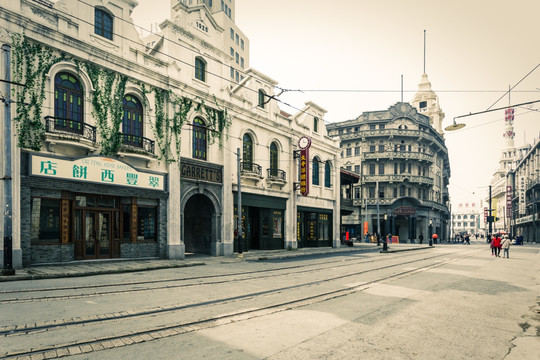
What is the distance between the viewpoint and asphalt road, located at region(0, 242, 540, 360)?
5.15m

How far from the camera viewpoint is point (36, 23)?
1388 cm

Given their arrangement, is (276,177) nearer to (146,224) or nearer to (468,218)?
(146,224)

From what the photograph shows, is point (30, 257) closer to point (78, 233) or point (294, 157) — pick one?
point (78, 233)

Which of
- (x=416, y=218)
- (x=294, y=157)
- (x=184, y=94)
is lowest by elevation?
(x=416, y=218)

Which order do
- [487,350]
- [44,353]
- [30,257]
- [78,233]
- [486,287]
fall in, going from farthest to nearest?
[78,233]
[30,257]
[486,287]
[487,350]
[44,353]

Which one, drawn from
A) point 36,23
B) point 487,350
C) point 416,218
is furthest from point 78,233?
point 416,218

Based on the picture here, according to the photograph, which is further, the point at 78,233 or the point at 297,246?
the point at 297,246

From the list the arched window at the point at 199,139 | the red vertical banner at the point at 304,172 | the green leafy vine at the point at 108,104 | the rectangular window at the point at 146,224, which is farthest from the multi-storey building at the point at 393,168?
the green leafy vine at the point at 108,104

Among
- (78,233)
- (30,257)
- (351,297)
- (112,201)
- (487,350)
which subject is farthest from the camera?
(112,201)

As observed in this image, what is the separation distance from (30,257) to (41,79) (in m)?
6.96

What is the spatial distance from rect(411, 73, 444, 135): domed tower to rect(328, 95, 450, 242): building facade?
13430 mm

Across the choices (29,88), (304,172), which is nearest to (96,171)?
(29,88)

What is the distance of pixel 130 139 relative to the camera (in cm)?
1727

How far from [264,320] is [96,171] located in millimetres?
11887
